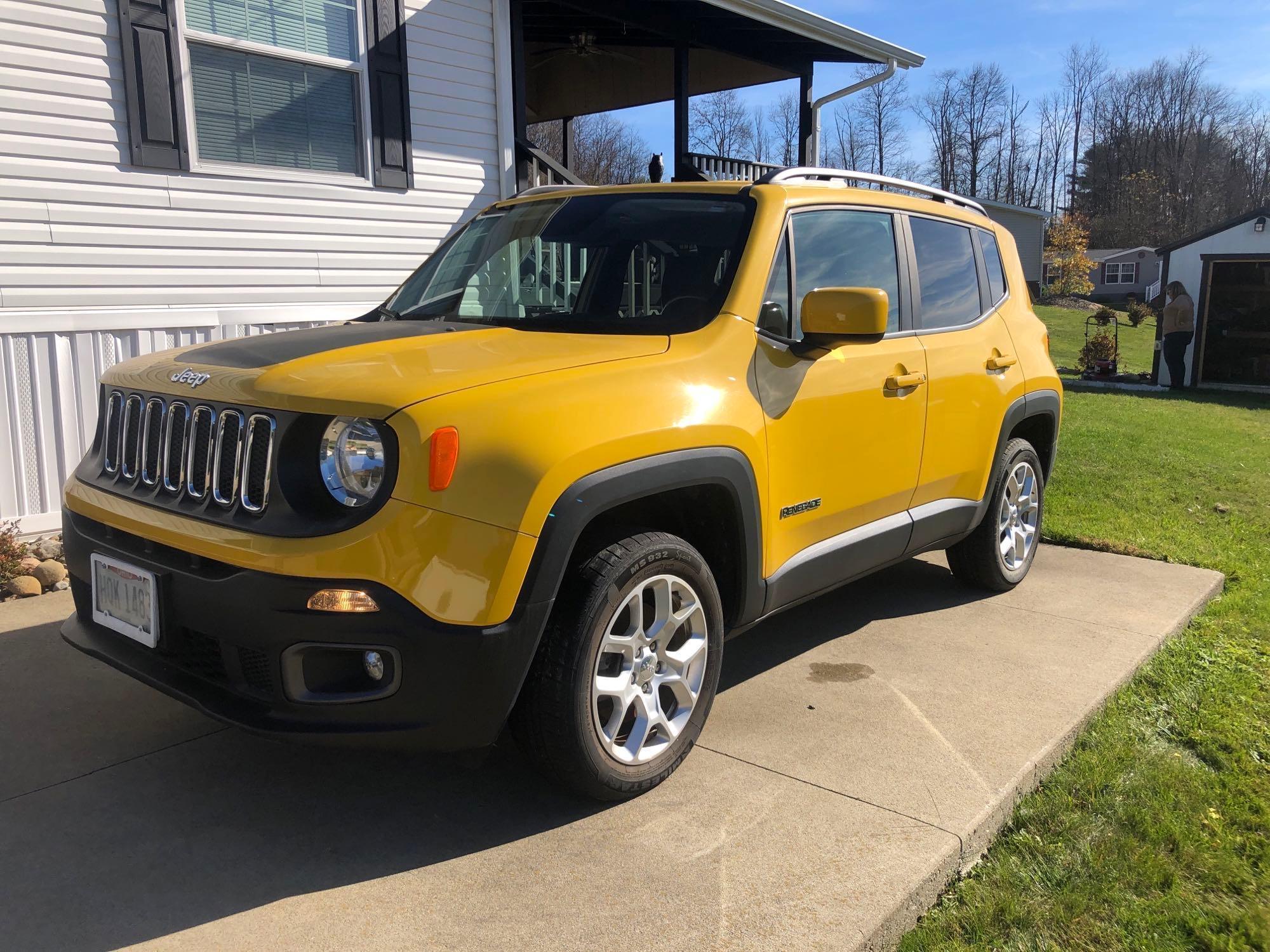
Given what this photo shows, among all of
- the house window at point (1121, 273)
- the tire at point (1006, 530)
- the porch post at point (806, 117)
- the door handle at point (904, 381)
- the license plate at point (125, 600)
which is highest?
the porch post at point (806, 117)

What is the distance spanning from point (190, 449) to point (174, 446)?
0.49 feet

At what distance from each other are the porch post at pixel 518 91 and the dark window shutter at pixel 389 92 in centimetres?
119

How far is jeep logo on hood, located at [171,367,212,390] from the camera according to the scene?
2875mm

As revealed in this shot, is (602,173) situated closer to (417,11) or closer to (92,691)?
(417,11)

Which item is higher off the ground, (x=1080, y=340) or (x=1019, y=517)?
(x=1019, y=517)

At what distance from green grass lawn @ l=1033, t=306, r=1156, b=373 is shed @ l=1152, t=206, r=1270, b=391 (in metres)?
2.39

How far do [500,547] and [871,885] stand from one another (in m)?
1.29

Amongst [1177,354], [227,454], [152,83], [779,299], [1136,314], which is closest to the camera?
[227,454]

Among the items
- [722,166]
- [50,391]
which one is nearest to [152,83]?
[50,391]

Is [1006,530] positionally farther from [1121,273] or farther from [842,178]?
[1121,273]

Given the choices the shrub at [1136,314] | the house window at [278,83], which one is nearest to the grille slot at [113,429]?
the house window at [278,83]

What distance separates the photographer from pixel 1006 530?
5141 mm

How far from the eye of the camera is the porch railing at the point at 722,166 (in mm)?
11305

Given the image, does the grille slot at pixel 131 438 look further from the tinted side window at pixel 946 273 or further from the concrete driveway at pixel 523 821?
the tinted side window at pixel 946 273
